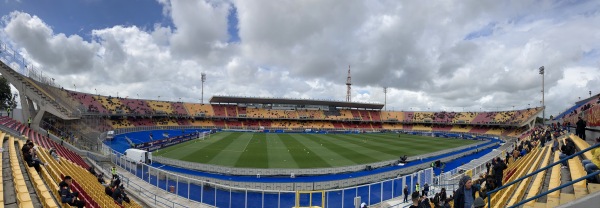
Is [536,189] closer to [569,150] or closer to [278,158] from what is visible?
[569,150]

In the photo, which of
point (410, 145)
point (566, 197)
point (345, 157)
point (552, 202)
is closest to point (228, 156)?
point (345, 157)

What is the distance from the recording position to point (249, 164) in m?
23.5

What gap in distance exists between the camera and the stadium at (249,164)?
6754mm

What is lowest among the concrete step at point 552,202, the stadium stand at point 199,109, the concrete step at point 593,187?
the concrete step at point 552,202

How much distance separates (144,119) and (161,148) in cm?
2841

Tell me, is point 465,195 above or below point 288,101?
below

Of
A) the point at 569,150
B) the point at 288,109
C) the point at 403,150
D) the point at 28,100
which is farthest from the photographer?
the point at 288,109

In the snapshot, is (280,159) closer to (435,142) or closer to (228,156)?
(228,156)

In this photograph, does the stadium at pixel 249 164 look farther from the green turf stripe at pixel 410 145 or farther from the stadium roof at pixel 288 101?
the stadium roof at pixel 288 101

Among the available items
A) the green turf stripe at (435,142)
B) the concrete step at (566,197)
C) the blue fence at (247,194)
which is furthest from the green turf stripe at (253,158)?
the green turf stripe at (435,142)

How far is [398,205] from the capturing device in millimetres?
13680

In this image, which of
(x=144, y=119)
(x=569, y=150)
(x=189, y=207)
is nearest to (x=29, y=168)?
(x=189, y=207)

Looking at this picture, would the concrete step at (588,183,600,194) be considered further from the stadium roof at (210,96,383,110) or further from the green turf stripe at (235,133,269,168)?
the stadium roof at (210,96,383,110)

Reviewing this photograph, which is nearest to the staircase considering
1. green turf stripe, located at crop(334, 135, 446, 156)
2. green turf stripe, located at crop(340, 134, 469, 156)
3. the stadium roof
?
green turf stripe, located at crop(334, 135, 446, 156)
